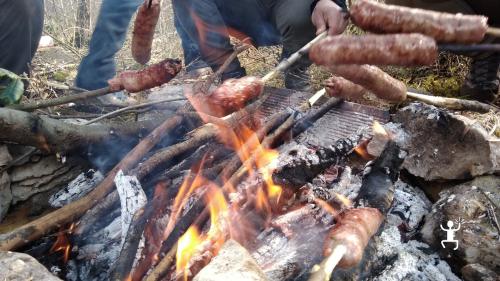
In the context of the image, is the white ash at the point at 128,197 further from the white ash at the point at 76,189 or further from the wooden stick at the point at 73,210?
the white ash at the point at 76,189

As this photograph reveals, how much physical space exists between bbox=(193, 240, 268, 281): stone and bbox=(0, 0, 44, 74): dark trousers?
378cm

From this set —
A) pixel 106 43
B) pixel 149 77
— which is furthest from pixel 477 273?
pixel 106 43

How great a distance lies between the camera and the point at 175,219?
2.36 metres

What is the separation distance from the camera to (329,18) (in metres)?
3.03

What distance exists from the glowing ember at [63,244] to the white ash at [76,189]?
59 cm

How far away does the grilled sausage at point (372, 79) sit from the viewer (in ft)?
7.58

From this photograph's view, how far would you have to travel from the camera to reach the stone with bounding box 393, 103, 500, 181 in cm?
262

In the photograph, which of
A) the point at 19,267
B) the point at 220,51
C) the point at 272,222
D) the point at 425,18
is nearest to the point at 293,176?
the point at 272,222

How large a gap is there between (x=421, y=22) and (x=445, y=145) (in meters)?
1.21

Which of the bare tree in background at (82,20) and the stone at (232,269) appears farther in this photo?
the bare tree in background at (82,20)

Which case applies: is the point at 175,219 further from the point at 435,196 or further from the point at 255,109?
the point at 435,196

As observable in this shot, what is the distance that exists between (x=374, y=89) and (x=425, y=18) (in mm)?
583

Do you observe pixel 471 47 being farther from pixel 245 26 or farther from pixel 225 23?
pixel 225 23

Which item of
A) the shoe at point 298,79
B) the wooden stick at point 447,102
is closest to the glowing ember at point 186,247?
the wooden stick at point 447,102
